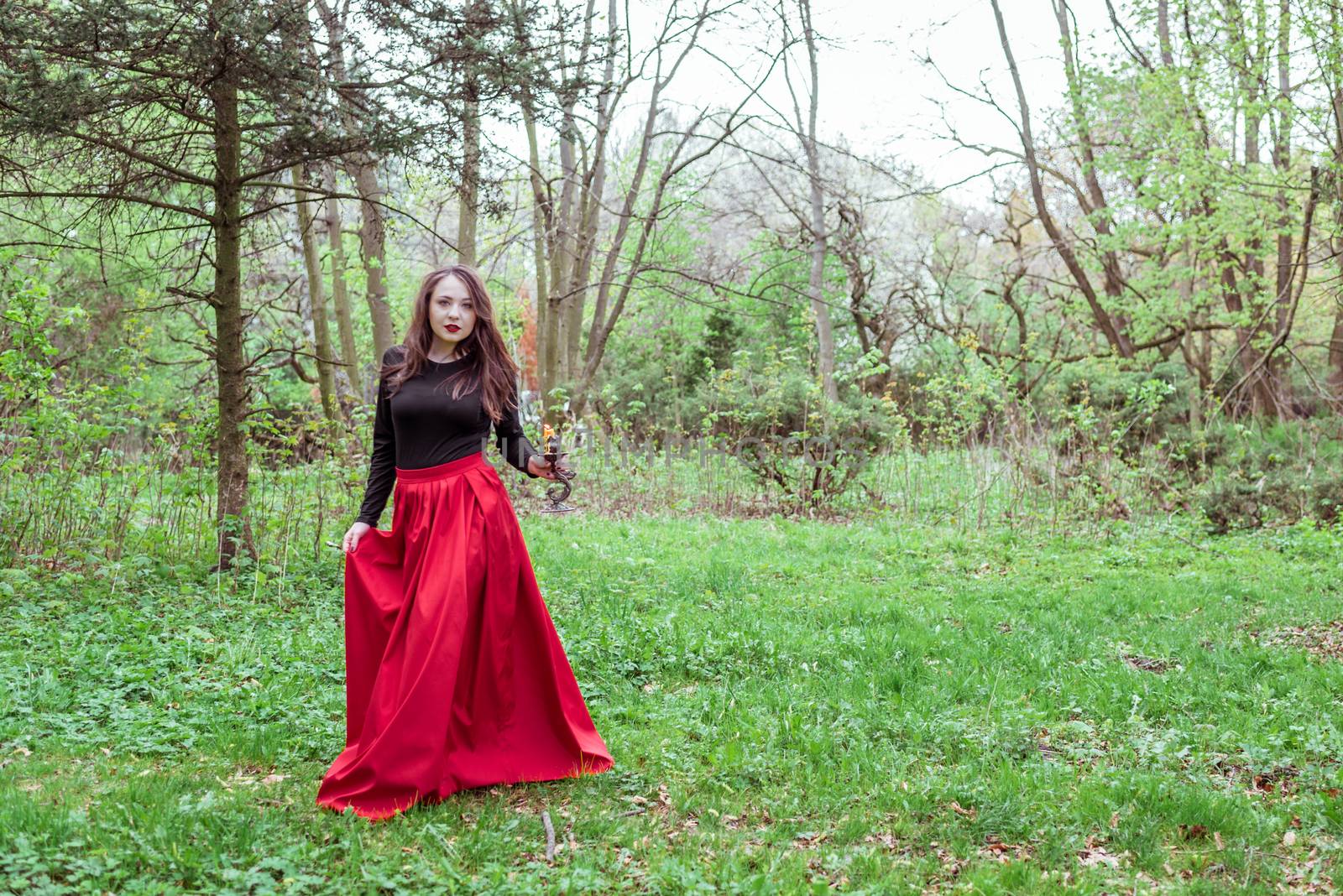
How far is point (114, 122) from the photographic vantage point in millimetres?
6395

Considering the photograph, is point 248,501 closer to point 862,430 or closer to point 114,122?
point 114,122

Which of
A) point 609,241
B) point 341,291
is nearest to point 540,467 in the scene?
point 341,291

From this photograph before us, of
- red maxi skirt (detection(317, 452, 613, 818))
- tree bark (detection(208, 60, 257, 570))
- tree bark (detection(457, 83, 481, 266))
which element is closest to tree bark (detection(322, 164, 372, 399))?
tree bark (detection(208, 60, 257, 570))

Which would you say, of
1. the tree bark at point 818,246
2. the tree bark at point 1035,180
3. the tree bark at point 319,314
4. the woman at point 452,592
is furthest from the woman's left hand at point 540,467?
the tree bark at point 1035,180

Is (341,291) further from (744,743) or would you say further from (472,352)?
(744,743)

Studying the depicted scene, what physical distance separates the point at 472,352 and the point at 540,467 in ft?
1.88

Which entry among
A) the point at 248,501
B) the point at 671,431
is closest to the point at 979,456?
the point at 671,431

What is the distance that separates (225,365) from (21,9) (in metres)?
2.47

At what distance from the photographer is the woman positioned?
3.75 meters

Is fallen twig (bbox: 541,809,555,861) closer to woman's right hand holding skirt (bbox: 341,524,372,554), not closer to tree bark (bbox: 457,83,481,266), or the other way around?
woman's right hand holding skirt (bbox: 341,524,372,554)

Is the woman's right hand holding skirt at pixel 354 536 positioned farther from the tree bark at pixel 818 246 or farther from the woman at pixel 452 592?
the tree bark at pixel 818 246

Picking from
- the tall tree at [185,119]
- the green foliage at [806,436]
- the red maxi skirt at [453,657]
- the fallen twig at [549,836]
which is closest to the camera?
the fallen twig at [549,836]

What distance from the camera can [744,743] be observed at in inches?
174

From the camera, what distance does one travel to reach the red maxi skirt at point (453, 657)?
3.69 m
